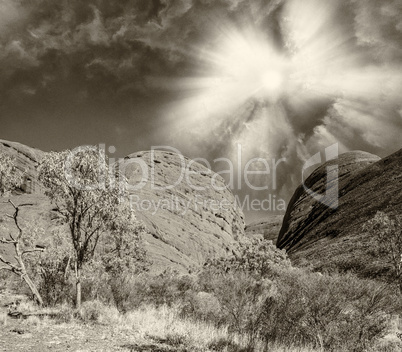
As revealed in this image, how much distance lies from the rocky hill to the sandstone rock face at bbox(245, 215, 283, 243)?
38.2 meters

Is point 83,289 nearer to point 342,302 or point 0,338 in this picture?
point 0,338

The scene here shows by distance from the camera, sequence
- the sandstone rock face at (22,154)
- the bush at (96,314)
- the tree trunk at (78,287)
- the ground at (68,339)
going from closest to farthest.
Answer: the ground at (68,339) < the bush at (96,314) < the tree trunk at (78,287) < the sandstone rock face at (22,154)

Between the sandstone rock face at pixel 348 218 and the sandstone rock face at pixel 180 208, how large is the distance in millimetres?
16161

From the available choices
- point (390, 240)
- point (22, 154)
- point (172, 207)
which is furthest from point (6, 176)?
point (172, 207)

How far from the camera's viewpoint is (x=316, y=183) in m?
103

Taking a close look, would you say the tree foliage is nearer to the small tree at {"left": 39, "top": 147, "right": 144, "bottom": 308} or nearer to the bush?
the small tree at {"left": 39, "top": 147, "right": 144, "bottom": 308}

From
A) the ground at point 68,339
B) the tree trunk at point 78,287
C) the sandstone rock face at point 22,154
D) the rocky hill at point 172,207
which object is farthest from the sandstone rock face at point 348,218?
the sandstone rock face at point 22,154

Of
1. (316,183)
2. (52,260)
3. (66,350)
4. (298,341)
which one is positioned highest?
(316,183)

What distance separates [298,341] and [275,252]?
24.9 m

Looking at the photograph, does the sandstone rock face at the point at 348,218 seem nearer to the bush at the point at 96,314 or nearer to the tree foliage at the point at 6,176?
the bush at the point at 96,314

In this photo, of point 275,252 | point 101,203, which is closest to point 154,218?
point 275,252

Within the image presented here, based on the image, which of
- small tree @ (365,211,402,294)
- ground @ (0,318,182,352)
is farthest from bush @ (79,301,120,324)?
small tree @ (365,211,402,294)

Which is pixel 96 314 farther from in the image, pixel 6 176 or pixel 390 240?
pixel 390 240

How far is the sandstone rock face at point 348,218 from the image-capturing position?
134 ft
